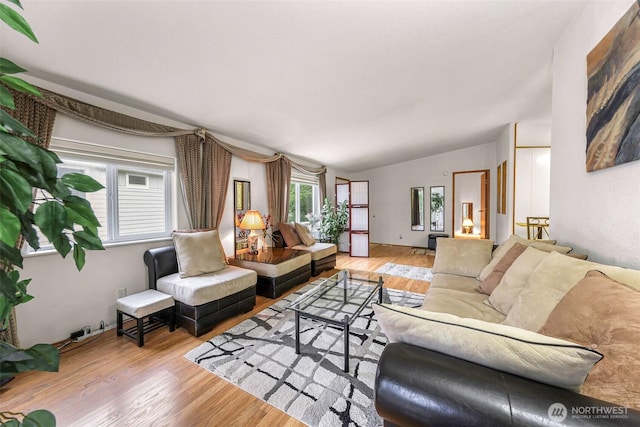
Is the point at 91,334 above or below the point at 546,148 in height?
below

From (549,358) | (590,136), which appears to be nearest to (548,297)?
(549,358)

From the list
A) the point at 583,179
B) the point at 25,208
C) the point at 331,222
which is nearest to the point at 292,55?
the point at 25,208

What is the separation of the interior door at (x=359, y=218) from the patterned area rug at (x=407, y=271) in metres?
0.99

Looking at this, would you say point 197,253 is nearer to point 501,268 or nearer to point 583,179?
point 501,268

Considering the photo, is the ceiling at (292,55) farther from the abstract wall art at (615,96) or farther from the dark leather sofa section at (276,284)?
the dark leather sofa section at (276,284)

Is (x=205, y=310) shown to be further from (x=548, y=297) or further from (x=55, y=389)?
(x=548, y=297)

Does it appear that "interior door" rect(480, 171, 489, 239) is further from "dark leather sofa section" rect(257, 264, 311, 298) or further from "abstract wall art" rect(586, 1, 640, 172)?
"dark leather sofa section" rect(257, 264, 311, 298)

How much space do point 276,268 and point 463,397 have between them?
103 inches

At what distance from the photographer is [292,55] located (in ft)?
6.23

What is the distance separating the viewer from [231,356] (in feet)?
6.51

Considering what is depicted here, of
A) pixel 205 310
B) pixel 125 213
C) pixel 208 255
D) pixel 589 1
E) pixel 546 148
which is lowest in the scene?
pixel 205 310

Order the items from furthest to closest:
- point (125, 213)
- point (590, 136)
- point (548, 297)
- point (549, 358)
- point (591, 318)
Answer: point (125, 213) → point (590, 136) → point (548, 297) → point (591, 318) → point (549, 358)

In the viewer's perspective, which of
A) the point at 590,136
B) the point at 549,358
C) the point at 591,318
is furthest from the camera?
the point at 590,136

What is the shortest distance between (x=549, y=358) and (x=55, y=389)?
106 inches
